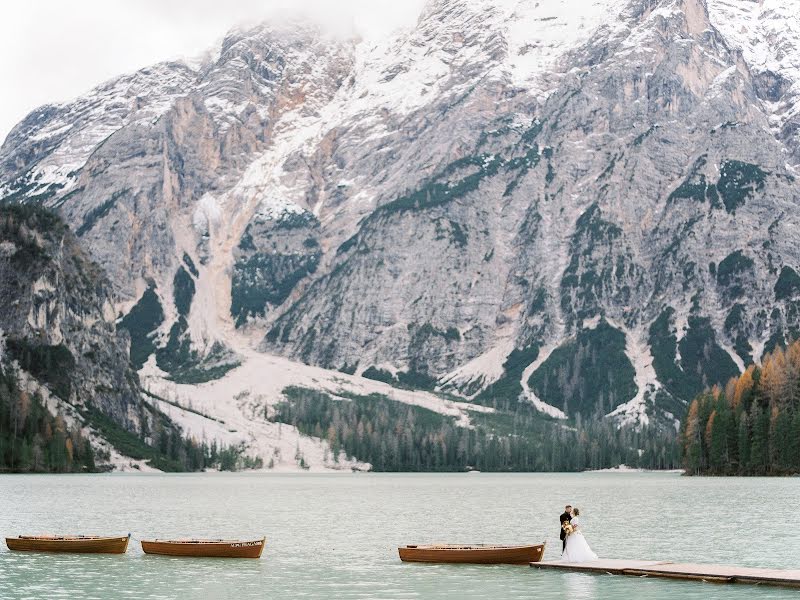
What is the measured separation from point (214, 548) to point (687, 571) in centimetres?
3456

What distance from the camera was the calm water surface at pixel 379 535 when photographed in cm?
7025

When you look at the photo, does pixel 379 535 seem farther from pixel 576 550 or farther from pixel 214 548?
pixel 576 550

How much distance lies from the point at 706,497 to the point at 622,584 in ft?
313

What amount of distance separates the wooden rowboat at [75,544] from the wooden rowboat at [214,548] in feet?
11.5

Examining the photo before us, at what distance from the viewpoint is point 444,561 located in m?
81.5

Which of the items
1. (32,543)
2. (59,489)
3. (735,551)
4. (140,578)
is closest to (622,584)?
(735,551)

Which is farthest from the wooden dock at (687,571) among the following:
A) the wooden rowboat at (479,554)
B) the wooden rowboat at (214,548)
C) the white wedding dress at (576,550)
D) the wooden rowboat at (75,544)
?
the wooden rowboat at (75,544)

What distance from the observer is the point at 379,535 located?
109 m

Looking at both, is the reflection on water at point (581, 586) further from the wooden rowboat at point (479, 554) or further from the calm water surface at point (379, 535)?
the wooden rowboat at point (479, 554)

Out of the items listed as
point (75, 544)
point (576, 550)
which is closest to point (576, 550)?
point (576, 550)

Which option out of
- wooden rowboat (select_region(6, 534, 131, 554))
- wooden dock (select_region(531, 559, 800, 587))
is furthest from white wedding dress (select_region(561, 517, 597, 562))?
wooden rowboat (select_region(6, 534, 131, 554))

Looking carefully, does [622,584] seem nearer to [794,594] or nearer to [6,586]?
[794,594]

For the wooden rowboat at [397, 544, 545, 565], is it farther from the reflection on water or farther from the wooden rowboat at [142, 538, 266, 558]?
the wooden rowboat at [142, 538, 266, 558]

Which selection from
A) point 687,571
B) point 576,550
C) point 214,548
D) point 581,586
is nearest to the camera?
point 581,586
